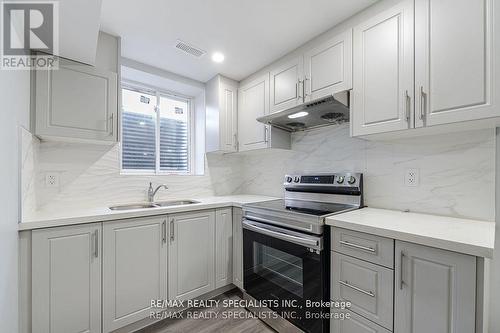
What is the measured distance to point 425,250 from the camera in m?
0.99

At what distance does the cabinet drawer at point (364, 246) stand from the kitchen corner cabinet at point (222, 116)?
1565 mm

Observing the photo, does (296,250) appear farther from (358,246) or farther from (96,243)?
(96,243)

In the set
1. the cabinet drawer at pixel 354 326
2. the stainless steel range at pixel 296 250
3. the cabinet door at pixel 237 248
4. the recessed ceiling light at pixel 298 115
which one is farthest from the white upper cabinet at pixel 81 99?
the cabinet drawer at pixel 354 326

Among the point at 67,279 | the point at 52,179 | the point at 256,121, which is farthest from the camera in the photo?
the point at 256,121

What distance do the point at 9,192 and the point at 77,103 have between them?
875mm

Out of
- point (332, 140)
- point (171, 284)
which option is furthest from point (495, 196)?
point (171, 284)

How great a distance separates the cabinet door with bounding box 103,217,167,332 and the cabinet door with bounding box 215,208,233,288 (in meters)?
0.50

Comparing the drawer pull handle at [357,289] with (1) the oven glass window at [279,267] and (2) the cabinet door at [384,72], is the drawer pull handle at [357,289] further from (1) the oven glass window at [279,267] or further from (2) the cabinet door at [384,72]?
(2) the cabinet door at [384,72]

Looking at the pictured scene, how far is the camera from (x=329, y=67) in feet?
5.42

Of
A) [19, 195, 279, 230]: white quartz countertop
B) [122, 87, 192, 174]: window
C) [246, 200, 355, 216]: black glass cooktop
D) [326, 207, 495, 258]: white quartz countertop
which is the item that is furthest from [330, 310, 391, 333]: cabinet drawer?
[122, 87, 192, 174]: window

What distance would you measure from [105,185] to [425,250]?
7.71 feet

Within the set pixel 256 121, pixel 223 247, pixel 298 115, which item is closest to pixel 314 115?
pixel 298 115

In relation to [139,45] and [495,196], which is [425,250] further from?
[139,45]

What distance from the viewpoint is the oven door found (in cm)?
135
